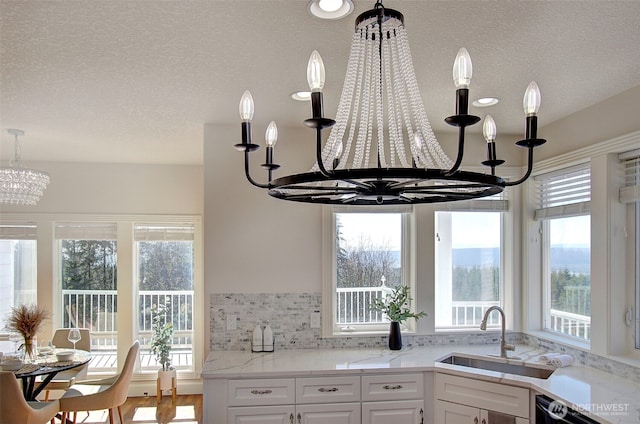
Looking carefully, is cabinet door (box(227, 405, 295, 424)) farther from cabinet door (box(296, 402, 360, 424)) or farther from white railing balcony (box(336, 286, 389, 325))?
white railing balcony (box(336, 286, 389, 325))

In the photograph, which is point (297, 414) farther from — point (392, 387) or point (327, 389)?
point (392, 387)

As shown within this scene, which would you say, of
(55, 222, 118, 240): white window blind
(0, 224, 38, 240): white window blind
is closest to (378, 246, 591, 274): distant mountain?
(55, 222, 118, 240): white window blind

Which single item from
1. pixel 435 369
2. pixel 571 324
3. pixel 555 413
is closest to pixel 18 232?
pixel 435 369

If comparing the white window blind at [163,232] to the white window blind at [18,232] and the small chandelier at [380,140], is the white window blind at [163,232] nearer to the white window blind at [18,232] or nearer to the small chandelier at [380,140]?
the white window blind at [18,232]

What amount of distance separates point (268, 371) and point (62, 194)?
3635mm

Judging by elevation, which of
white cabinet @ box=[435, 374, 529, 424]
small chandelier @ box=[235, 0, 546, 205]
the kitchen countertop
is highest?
small chandelier @ box=[235, 0, 546, 205]

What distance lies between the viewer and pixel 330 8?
1802 millimetres

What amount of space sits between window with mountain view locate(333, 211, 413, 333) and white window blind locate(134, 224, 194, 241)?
2412mm

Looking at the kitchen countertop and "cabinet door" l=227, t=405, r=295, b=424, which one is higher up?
the kitchen countertop

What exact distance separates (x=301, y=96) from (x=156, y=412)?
368 cm

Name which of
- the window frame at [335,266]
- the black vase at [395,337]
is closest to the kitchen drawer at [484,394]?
the black vase at [395,337]

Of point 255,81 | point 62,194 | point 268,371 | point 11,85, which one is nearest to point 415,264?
point 268,371

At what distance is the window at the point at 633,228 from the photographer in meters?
2.93

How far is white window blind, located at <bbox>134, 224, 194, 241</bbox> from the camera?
5504 mm
